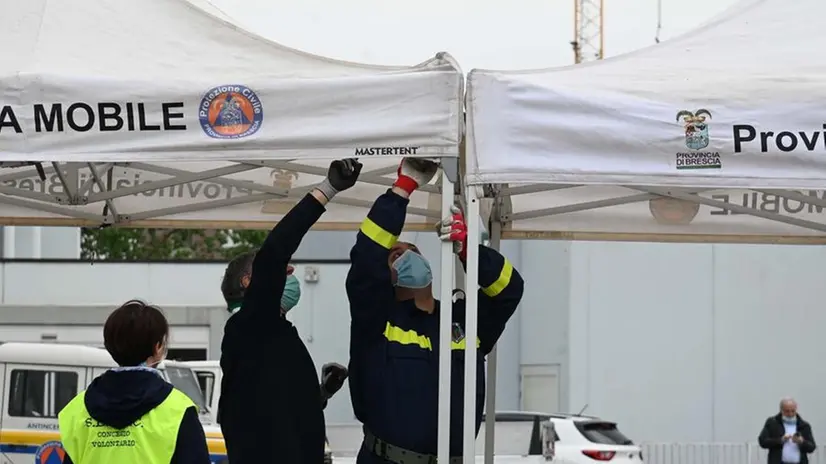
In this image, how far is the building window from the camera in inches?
491

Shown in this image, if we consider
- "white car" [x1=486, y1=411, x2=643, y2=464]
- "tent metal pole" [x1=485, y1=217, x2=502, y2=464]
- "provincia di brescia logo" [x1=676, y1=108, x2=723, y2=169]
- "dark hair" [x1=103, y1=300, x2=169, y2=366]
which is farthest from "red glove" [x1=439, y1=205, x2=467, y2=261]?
"white car" [x1=486, y1=411, x2=643, y2=464]

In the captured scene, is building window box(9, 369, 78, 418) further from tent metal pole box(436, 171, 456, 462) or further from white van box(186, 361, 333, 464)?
tent metal pole box(436, 171, 456, 462)

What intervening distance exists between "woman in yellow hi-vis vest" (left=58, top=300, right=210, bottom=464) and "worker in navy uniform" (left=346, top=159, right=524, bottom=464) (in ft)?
2.65

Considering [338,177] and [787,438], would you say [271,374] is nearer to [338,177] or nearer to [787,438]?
[338,177]

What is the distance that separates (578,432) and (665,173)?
11.6 m

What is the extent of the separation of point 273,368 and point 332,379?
2.15ft

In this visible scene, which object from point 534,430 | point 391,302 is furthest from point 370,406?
point 534,430

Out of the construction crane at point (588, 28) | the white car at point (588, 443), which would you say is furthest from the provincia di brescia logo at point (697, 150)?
the white car at point (588, 443)

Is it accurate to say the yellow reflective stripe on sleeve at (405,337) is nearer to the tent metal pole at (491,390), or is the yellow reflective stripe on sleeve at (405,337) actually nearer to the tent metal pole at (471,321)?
the tent metal pole at (471,321)

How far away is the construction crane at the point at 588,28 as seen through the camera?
6.00 metres

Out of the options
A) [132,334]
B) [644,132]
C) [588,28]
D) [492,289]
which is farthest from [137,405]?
[588,28]

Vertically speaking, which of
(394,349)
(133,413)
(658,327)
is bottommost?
(658,327)

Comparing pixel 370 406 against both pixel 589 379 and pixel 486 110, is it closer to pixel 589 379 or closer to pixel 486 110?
pixel 486 110

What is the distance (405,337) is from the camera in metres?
4.35
